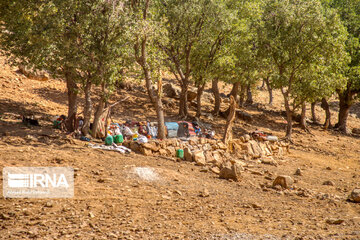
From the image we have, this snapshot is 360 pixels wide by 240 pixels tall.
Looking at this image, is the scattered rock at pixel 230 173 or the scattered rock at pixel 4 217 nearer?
the scattered rock at pixel 4 217

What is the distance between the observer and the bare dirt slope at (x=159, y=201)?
5824 millimetres

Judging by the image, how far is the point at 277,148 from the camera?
53.5ft

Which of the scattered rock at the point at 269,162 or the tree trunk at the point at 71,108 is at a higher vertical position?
the tree trunk at the point at 71,108

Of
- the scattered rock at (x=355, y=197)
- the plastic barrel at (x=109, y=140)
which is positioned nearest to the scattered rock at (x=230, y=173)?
the scattered rock at (x=355, y=197)

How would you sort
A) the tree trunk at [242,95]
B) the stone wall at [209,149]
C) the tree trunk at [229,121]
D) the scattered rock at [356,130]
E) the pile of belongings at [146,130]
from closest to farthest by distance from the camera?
1. the stone wall at [209,149]
2. the pile of belongings at [146,130]
3. the tree trunk at [229,121]
4. the scattered rock at [356,130]
5. the tree trunk at [242,95]

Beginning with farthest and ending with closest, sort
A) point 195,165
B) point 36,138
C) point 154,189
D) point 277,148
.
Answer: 1. point 277,148
2. point 195,165
3. point 36,138
4. point 154,189

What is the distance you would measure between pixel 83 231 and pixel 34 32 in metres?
7.50

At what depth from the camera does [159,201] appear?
23.8 ft

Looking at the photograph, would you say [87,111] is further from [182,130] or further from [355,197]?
[355,197]

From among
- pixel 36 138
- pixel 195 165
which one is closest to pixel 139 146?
pixel 195 165

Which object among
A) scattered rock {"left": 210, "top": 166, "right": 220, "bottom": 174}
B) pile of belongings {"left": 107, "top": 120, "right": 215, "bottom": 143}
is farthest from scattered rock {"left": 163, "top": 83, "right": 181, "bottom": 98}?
scattered rock {"left": 210, "top": 166, "right": 220, "bottom": 174}

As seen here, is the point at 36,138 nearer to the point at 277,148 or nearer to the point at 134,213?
the point at 134,213

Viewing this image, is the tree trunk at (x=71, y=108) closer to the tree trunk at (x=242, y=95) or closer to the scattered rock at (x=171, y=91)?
the scattered rock at (x=171, y=91)

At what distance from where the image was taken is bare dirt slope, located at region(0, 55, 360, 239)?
5824 mm
